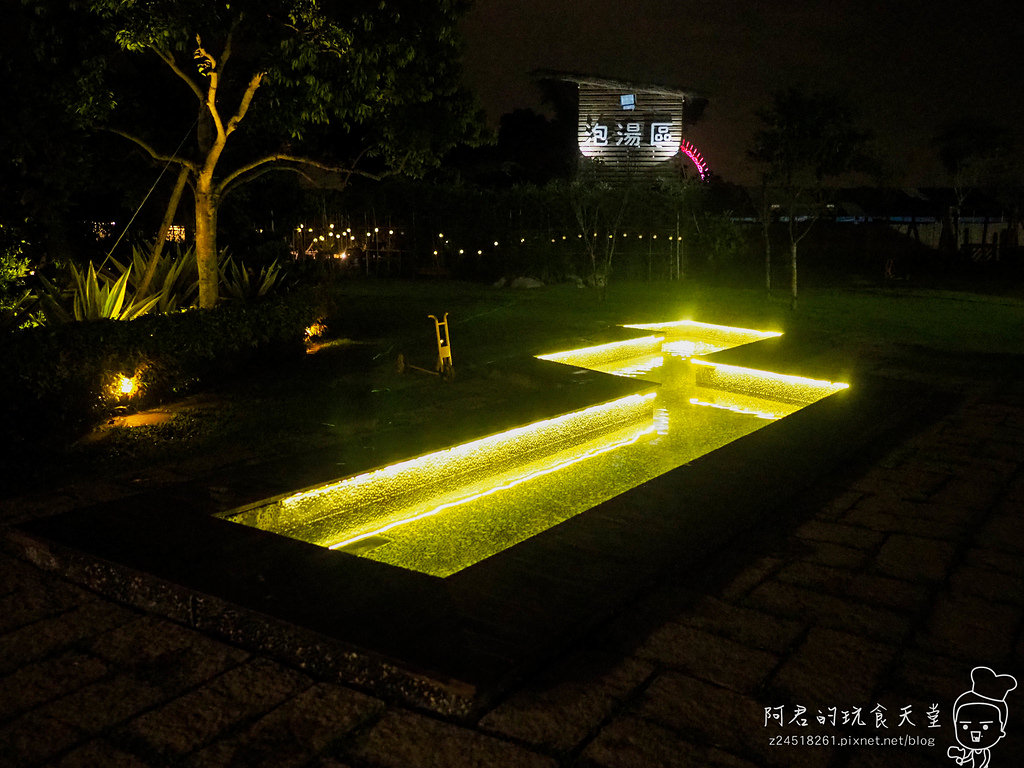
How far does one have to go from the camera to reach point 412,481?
18.2 ft

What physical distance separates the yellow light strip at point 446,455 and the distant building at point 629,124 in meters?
18.2

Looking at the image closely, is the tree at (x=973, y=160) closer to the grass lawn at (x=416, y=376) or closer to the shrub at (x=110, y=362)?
the grass lawn at (x=416, y=376)

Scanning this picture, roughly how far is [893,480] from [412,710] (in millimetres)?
3649

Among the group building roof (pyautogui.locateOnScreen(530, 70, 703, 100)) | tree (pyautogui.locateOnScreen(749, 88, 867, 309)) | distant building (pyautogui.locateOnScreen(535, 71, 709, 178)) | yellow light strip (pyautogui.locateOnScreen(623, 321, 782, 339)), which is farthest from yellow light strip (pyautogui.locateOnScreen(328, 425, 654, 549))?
building roof (pyautogui.locateOnScreen(530, 70, 703, 100))

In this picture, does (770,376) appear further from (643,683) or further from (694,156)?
(694,156)

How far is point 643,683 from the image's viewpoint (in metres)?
2.84

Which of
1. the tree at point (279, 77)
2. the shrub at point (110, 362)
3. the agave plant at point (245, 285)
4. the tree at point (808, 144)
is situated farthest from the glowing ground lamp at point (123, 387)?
the tree at point (808, 144)

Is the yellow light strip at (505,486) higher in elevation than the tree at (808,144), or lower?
lower

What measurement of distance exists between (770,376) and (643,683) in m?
6.18

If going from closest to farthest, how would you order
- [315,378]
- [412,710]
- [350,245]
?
1. [412,710]
2. [315,378]
3. [350,245]

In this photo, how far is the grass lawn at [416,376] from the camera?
5.48 meters

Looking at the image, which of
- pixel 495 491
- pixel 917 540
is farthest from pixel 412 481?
pixel 917 540

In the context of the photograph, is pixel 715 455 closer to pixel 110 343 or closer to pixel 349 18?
pixel 110 343

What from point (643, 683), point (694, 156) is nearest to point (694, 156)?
point (694, 156)
